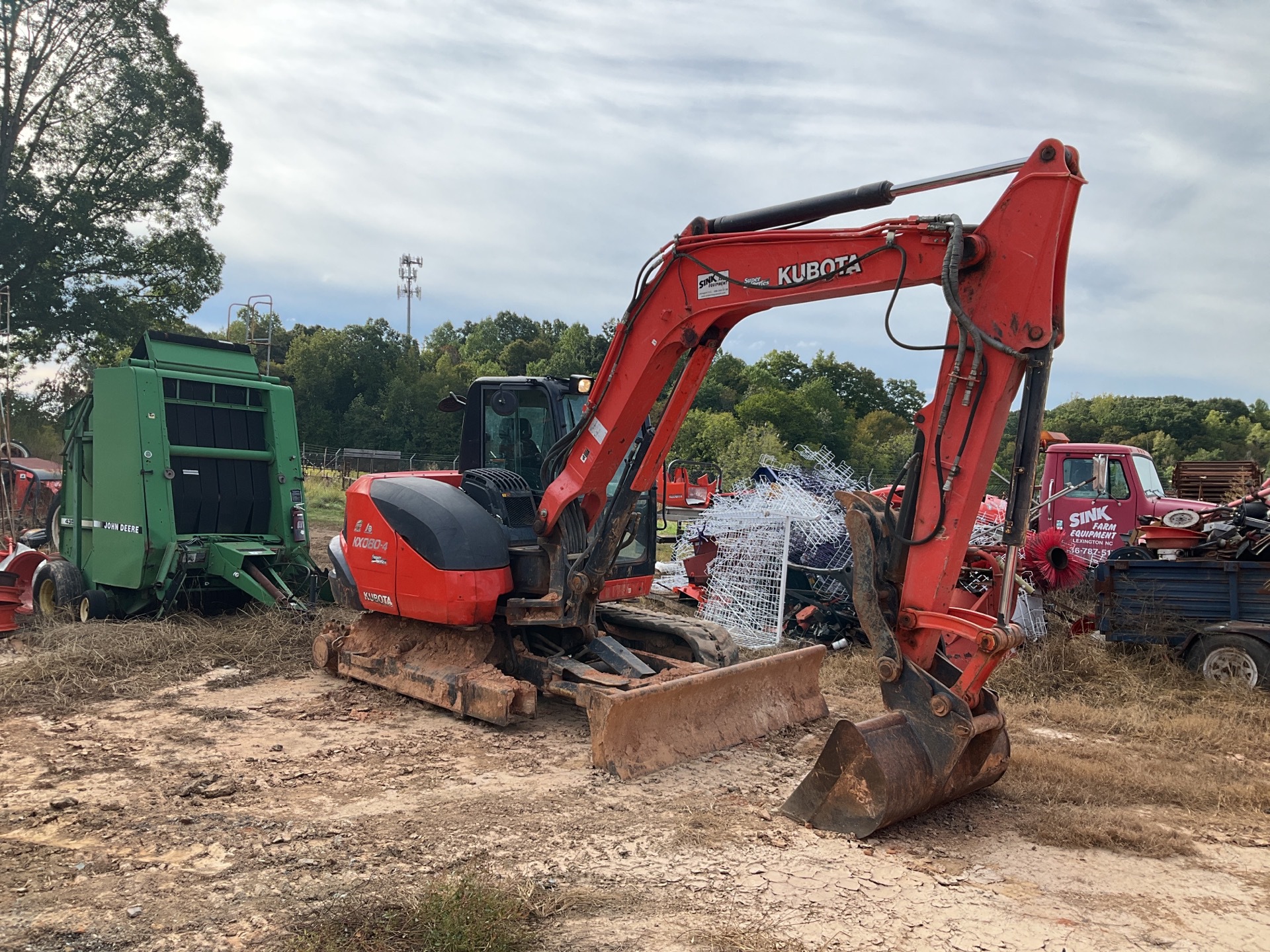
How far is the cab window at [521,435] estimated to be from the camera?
692cm

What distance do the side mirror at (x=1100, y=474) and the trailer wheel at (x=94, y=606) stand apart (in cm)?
984

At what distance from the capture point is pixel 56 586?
8.87 meters

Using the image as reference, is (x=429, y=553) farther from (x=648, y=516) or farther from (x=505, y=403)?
(x=648, y=516)

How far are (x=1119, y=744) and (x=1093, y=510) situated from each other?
5.84 m

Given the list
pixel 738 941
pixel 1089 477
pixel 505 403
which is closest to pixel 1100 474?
pixel 1089 477

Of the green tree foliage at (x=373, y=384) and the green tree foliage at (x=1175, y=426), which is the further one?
the green tree foliage at (x=373, y=384)

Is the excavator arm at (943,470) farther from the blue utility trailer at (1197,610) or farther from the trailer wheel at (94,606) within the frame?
the trailer wheel at (94,606)

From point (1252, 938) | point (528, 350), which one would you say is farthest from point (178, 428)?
point (528, 350)

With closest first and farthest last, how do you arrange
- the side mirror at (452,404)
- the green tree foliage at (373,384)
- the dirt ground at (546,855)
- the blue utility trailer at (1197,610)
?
the dirt ground at (546,855) < the blue utility trailer at (1197,610) < the side mirror at (452,404) < the green tree foliage at (373,384)

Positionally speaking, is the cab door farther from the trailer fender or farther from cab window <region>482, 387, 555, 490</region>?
cab window <region>482, 387, 555, 490</region>

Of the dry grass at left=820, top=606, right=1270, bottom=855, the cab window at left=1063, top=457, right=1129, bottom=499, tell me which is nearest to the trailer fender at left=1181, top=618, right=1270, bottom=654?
the dry grass at left=820, top=606, right=1270, bottom=855

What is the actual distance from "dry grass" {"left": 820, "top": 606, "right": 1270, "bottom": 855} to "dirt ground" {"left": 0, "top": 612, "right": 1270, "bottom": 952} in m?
0.18

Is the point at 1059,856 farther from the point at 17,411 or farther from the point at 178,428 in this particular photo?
the point at 17,411

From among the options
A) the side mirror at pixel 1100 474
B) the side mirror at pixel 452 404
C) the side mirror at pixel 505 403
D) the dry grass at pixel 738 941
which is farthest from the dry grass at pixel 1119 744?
the side mirror at pixel 452 404
